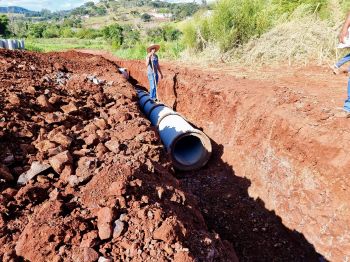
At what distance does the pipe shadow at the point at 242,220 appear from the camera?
167 inches

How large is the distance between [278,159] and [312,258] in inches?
59.0

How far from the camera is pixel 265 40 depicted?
10930 mm

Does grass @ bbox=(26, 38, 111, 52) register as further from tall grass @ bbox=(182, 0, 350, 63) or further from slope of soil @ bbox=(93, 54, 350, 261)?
slope of soil @ bbox=(93, 54, 350, 261)

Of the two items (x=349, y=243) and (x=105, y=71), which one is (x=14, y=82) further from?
(x=349, y=243)

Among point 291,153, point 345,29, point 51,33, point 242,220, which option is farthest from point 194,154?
point 51,33

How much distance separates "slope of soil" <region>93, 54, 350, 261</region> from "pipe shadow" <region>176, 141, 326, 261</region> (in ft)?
0.05

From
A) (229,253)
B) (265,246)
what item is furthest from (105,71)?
(229,253)

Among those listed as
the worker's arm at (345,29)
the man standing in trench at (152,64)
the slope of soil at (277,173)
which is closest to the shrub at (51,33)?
the man standing in trench at (152,64)

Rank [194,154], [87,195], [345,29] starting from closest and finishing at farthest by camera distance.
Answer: [87,195] < [345,29] < [194,154]

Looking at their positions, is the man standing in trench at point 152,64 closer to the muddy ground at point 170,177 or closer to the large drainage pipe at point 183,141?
the muddy ground at point 170,177

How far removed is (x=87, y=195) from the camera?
2.82m

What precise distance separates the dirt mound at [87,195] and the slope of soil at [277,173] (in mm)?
1443

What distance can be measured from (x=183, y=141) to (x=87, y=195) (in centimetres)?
455

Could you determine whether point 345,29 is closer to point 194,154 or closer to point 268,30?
point 194,154
